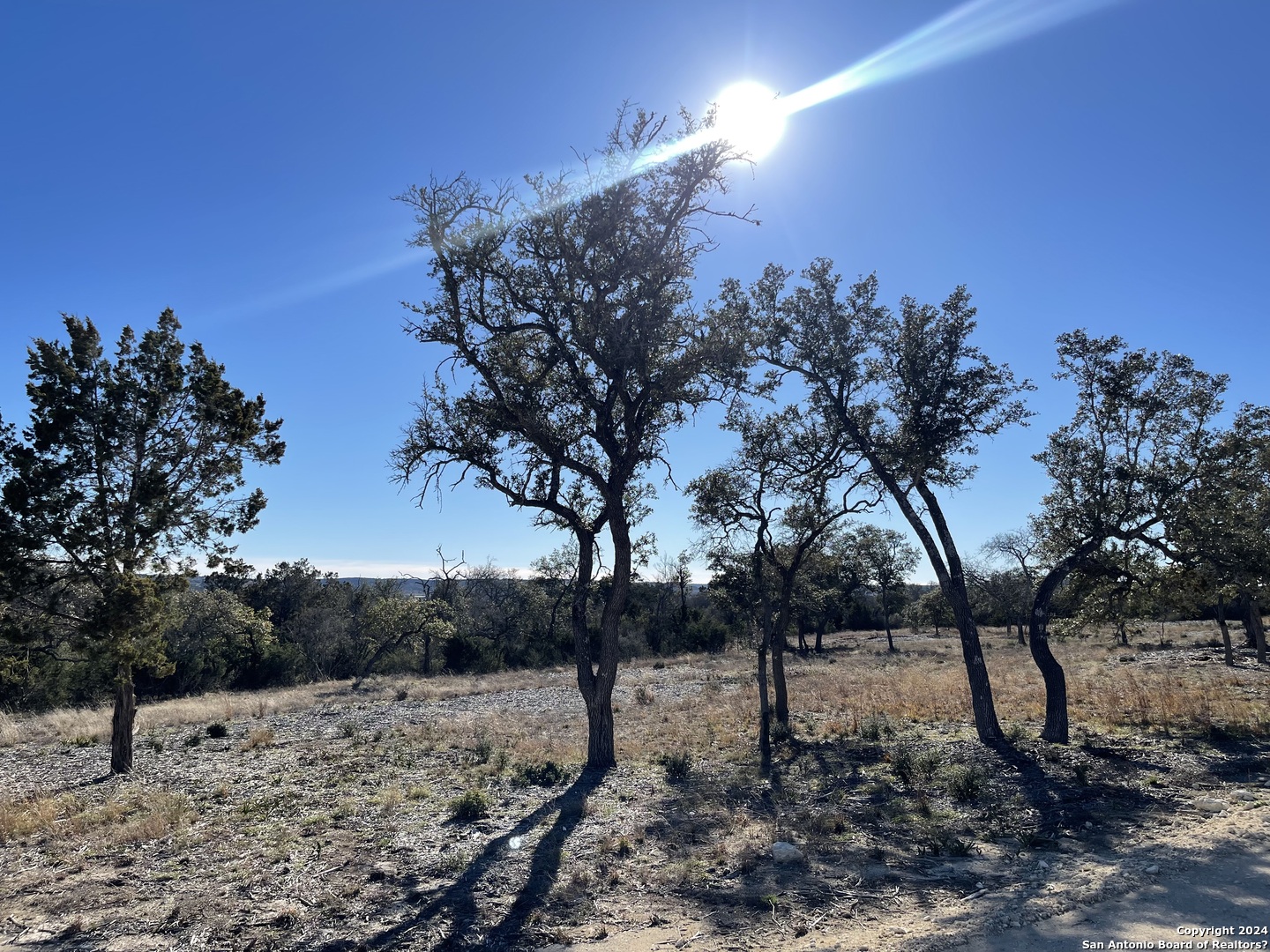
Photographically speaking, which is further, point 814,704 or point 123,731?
point 814,704

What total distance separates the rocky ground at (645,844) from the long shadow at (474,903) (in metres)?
0.04

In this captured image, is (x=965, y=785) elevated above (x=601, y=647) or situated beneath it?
situated beneath

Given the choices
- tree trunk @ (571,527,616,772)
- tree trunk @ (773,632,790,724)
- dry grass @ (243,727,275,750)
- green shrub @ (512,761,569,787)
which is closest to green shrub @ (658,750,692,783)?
tree trunk @ (571,527,616,772)

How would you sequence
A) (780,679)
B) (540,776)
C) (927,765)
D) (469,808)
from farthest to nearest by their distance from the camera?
(780,679)
(540,776)
(927,765)
(469,808)

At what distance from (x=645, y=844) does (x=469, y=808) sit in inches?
124

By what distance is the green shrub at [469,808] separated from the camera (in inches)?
400

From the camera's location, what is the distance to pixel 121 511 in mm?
12586

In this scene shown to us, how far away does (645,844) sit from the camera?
28.2 ft

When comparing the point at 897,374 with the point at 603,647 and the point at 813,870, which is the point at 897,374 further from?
the point at 813,870

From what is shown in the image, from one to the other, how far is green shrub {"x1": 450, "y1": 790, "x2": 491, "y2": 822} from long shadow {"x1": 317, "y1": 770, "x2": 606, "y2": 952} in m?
0.79

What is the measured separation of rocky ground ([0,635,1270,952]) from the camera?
6.16m

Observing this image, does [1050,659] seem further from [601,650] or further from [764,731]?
[601,650]

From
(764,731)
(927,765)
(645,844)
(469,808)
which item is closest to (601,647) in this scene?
(469,808)

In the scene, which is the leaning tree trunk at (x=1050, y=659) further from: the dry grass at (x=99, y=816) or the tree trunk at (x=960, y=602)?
the dry grass at (x=99, y=816)
